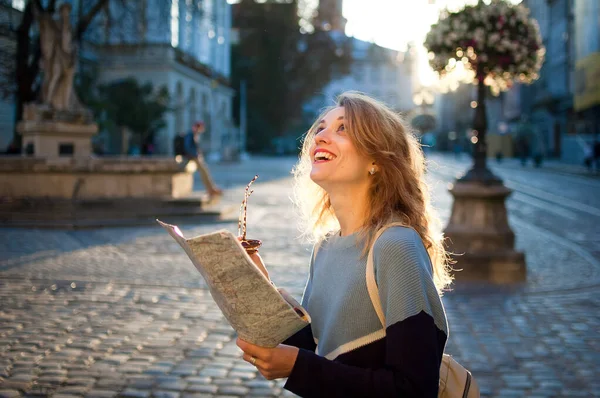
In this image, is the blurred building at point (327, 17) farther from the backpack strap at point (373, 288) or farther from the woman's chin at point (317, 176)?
the backpack strap at point (373, 288)

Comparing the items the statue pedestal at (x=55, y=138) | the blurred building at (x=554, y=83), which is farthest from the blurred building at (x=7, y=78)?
the blurred building at (x=554, y=83)

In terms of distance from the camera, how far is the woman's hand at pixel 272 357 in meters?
2.06

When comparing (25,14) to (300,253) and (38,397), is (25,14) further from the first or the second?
(38,397)

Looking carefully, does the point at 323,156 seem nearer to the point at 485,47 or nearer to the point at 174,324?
the point at 174,324

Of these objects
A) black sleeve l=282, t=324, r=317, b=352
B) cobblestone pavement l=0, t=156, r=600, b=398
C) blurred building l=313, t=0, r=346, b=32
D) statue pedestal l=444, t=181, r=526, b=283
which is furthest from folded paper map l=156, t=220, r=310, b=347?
blurred building l=313, t=0, r=346, b=32

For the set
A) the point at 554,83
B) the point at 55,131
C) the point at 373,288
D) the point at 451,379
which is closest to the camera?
the point at 373,288

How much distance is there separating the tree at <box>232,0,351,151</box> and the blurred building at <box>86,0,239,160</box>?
2492 millimetres

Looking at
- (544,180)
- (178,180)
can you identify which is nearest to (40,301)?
(178,180)

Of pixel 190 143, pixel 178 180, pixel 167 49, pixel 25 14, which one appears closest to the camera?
pixel 178 180

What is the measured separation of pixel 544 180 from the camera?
3322 centimetres

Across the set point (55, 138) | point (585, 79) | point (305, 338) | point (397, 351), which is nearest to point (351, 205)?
point (305, 338)

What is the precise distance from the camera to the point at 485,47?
9.48 meters

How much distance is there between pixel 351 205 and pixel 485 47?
7530 millimetres

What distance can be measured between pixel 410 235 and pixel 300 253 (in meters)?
9.09
